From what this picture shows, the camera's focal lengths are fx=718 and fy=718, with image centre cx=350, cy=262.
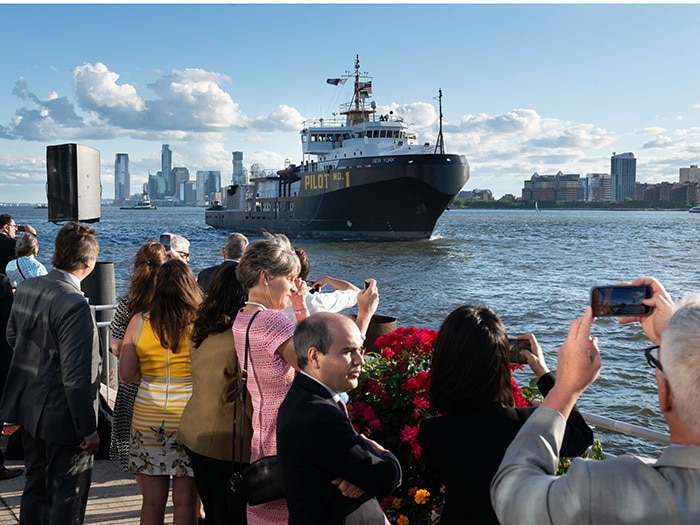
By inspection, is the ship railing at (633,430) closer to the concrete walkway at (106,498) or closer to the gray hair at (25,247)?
the concrete walkway at (106,498)

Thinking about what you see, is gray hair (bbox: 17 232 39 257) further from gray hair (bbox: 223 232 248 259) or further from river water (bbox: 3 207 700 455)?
gray hair (bbox: 223 232 248 259)

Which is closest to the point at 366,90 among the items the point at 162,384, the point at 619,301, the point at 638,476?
the point at 162,384

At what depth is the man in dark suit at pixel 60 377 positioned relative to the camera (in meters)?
3.46

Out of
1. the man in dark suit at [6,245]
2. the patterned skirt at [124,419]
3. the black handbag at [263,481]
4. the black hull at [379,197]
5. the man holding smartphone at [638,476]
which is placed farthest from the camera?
the black hull at [379,197]

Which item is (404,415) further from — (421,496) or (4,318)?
(4,318)

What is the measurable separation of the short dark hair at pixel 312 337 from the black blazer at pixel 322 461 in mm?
87

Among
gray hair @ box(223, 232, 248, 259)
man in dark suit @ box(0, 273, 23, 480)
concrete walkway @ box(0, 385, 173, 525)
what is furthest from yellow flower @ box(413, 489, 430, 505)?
man in dark suit @ box(0, 273, 23, 480)

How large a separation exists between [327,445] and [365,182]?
41.5m

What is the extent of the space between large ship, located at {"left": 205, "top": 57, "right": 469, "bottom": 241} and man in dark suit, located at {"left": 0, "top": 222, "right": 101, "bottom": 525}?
38901 millimetres

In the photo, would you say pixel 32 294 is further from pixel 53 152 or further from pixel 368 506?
pixel 53 152

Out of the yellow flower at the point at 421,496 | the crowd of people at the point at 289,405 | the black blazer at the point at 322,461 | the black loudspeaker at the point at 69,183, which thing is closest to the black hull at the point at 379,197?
the black loudspeaker at the point at 69,183

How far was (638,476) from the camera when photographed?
4.89 feet

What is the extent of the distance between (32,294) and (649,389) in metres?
10.7

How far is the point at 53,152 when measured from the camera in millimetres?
6012
